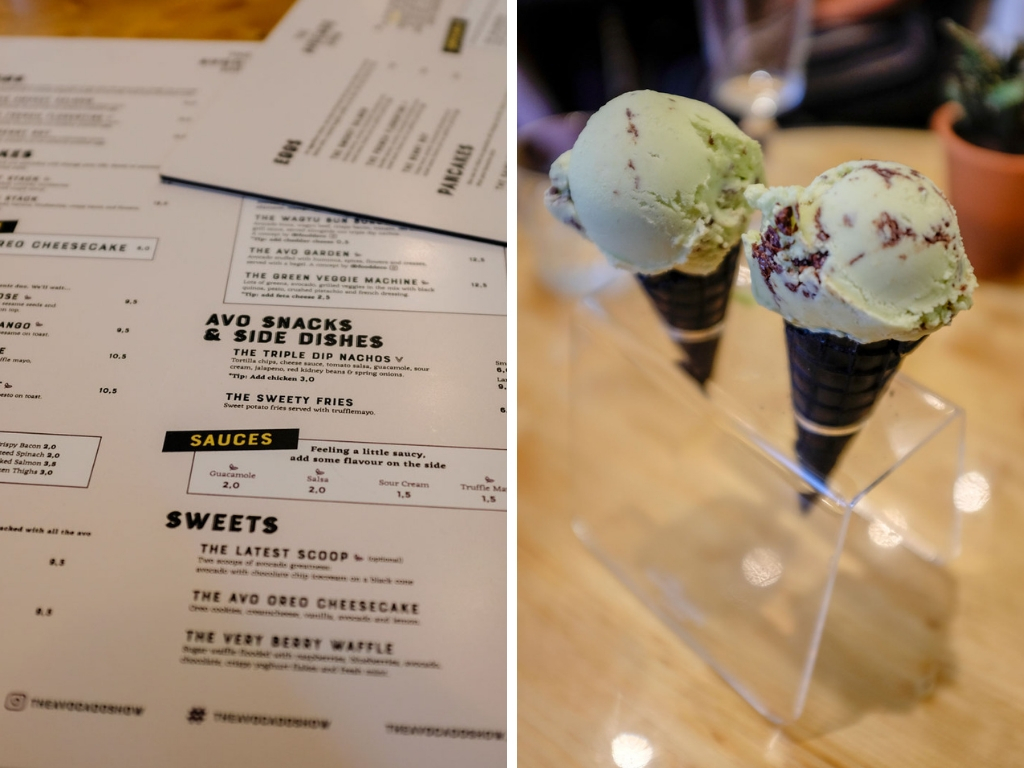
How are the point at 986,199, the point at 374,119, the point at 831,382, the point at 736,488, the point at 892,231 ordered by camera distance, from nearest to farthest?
the point at 892,231 → the point at 831,382 → the point at 374,119 → the point at 736,488 → the point at 986,199

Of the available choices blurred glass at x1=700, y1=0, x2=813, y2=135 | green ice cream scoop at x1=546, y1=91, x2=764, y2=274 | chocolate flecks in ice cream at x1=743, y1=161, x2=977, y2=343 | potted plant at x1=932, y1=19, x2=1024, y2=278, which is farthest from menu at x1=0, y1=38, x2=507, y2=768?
blurred glass at x1=700, y1=0, x2=813, y2=135

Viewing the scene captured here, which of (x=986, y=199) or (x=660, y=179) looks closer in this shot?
(x=660, y=179)

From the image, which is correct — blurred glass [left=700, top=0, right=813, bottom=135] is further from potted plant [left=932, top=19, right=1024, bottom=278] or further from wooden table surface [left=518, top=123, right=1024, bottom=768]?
wooden table surface [left=518, top=123, right=1024, bottom=768]

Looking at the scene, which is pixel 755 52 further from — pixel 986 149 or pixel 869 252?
pixel 869 252

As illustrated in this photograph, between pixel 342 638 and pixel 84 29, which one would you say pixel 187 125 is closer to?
Result: pixel 84 29

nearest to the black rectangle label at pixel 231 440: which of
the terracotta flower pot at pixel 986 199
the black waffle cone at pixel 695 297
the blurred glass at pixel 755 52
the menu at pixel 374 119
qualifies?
the menu at pixel 374 119

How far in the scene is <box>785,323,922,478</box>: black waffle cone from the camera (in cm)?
59

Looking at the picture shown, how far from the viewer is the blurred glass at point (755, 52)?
1.36 m

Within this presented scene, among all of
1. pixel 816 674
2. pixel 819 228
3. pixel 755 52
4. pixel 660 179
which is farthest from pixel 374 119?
pixel 755 52

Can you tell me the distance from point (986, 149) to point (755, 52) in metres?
0.52

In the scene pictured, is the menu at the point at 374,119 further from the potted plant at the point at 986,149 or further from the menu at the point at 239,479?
the potted plant at the point at 986,149

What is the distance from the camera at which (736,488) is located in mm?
928

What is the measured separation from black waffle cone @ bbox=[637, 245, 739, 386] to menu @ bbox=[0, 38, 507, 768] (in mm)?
150

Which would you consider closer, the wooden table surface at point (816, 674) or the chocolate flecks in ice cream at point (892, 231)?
the chocolate flecks in ice cream at point (892, 231)
